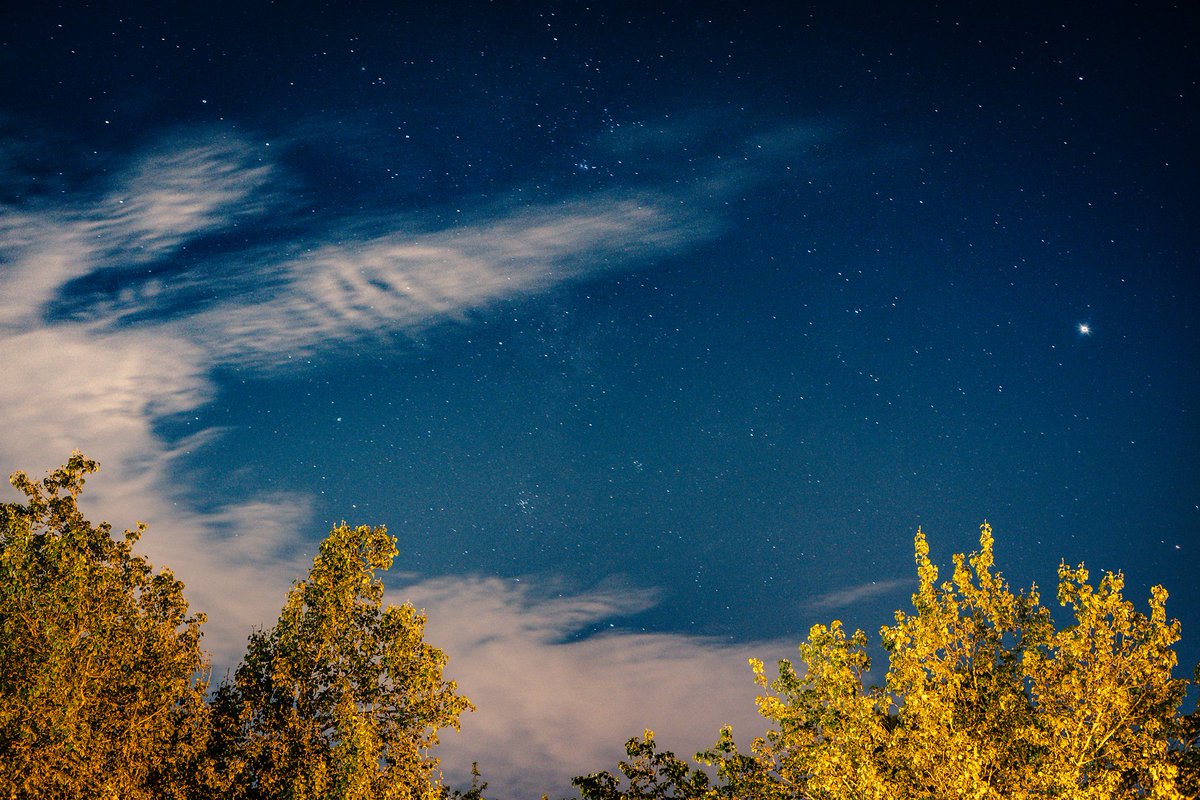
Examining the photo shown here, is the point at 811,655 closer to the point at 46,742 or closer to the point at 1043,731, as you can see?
the point at 1043,731

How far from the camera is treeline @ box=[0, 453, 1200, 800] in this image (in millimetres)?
19562

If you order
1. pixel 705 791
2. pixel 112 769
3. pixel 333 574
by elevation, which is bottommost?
pixel 705 791

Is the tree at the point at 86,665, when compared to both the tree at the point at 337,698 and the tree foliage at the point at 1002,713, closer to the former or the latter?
the tree at the point at 337,698

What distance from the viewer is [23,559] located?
2422 cm

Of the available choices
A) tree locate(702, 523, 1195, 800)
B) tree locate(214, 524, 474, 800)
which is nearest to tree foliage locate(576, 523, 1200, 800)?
tree locate(702, 523, 1195, 800)

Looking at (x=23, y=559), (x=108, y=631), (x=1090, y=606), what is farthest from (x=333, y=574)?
(x=1090, y=606)

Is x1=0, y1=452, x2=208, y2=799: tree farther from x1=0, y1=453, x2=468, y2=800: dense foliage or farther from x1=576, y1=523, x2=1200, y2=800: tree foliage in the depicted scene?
x1=576, y1=523, x2=1200, y2=800: tree foliage

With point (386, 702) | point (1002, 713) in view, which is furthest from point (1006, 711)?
point (386, 702)

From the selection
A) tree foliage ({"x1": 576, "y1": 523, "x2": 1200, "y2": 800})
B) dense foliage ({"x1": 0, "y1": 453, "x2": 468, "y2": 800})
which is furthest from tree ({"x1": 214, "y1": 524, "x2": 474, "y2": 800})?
tree foliage ({"x1": 576, "y1": 523, "x2": 1200, "y2": 800})

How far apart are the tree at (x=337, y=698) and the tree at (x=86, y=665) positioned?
166cm

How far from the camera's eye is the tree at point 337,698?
82.6 feet

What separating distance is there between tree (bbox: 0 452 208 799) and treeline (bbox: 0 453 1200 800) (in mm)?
55

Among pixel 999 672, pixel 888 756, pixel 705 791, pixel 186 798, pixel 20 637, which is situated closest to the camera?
pixel 888 756

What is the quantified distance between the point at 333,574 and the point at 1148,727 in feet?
70.3
